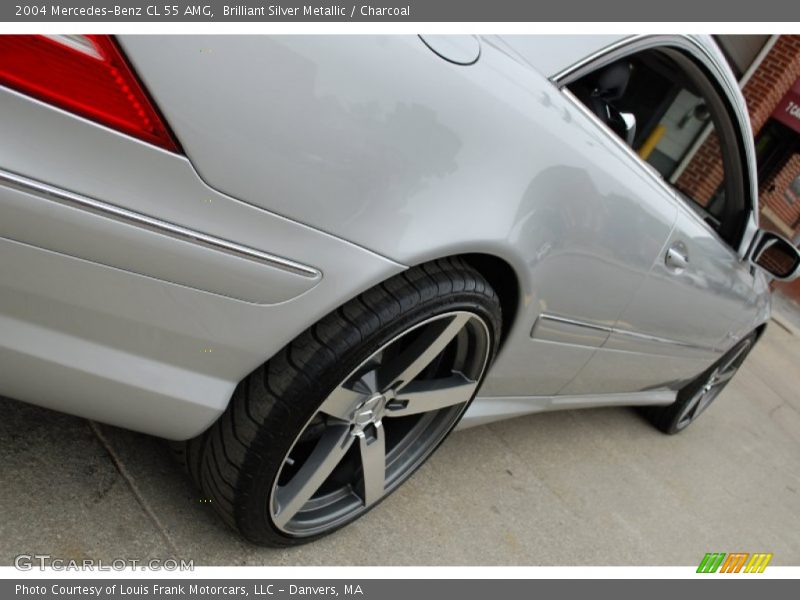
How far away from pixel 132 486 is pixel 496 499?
128cm

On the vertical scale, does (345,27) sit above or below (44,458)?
above

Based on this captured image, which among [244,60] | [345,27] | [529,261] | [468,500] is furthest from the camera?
[468,500]

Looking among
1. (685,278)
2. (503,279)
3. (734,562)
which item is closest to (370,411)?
(503,279)

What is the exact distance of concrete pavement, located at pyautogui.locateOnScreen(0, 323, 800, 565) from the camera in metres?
1.68

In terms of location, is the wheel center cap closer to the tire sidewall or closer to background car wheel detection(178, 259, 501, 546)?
background car wheel detection(178, 259, 501, 546)

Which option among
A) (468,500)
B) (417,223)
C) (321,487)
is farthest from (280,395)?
(468,500)

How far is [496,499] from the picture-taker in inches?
97.0

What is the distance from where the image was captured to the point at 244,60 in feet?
3.65

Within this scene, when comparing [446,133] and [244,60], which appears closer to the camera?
[244,60]

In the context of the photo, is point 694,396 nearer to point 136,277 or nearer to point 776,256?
point 776,256

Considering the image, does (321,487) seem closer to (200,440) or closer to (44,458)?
(200,440)

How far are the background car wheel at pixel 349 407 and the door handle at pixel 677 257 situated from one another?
76 centimetres

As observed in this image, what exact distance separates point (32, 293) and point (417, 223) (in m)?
0.72

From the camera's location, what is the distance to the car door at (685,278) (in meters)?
2.25
